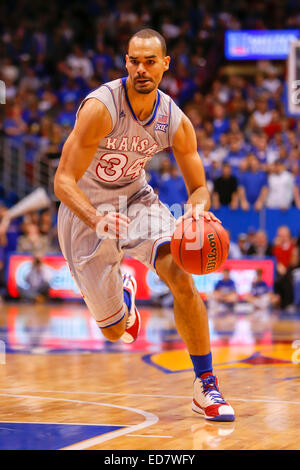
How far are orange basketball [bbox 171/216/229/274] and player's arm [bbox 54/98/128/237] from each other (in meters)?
0.55

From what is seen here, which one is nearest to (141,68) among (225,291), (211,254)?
(211,254)

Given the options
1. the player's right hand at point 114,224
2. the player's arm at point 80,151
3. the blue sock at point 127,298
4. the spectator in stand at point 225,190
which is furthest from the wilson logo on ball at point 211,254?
the spectator in stand at point 225,190

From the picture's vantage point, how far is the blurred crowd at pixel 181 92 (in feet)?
42.6

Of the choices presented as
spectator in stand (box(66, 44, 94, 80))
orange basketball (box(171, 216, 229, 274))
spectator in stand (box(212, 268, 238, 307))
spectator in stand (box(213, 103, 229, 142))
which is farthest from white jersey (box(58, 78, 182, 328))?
spectator in stand (box(66, 44, 94, 80))

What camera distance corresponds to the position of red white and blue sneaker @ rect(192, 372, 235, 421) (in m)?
4.26

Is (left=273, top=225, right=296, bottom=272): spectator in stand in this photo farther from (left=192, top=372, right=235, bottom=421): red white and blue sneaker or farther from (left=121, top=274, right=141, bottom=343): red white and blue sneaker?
(left=192, top=372, right=235, bottom=421): red white and blue sneaker

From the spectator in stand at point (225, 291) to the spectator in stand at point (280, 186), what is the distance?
5.76 ft

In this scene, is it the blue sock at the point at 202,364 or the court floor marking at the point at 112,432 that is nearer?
the court floor marking at the point at 112,432

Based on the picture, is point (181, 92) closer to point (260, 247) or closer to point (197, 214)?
point (260, 247)

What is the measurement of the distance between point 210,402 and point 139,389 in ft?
3.76

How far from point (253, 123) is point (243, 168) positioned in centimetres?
278

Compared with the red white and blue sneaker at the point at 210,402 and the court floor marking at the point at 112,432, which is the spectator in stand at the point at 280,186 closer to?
the court floor marking at the point at 112,432

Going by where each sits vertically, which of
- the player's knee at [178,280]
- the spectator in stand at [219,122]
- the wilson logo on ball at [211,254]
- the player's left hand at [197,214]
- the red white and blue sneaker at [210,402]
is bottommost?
the red white and blue sneaker at [210,402]
